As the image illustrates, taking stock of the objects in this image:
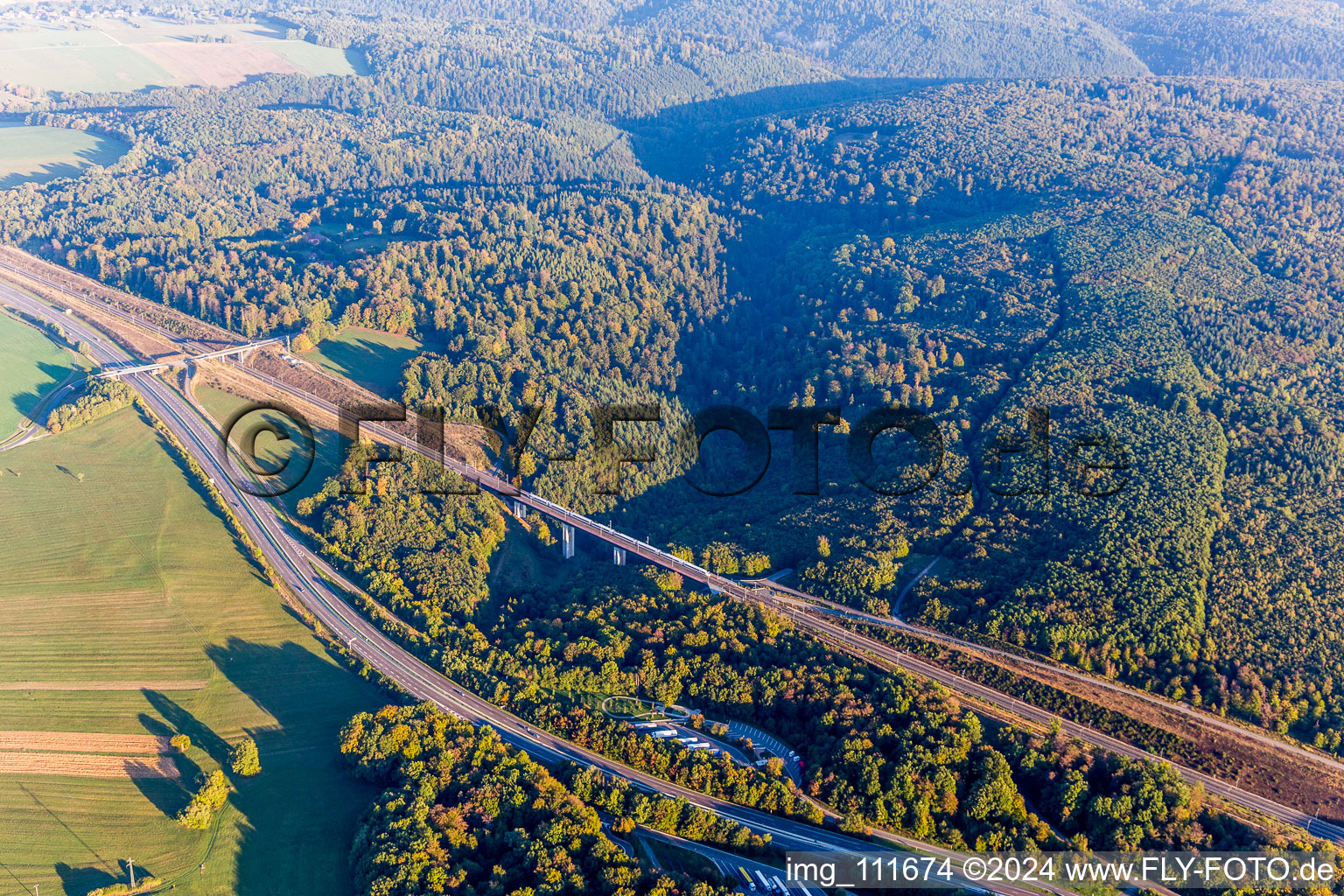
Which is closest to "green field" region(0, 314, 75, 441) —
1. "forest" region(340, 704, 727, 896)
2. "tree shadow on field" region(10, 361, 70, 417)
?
"tree shadow on field" region(10, 361, 70, 417)

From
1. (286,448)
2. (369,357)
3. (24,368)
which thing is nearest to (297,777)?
(286,448)

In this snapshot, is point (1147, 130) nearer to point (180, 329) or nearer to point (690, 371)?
point (690, 371)

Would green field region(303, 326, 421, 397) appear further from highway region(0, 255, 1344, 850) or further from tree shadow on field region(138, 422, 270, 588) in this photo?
tree shadow on field region(138, 422, 270, 588)

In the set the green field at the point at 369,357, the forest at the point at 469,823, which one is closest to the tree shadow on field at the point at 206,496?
the green field at the point at 369,357

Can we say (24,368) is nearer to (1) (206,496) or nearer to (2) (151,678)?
(1) (206,496)

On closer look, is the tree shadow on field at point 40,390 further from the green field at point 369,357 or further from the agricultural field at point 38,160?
the agricultural field at point 38,160
